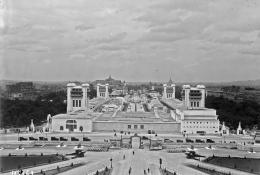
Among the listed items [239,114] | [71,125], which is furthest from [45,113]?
[239,114]

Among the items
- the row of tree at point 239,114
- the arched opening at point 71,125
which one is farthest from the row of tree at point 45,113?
the arched opening at point 71,125

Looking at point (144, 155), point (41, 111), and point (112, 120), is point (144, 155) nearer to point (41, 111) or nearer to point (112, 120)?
point (112, 120)

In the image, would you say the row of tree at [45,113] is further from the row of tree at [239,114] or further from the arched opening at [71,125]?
the arched opening at [71,125]

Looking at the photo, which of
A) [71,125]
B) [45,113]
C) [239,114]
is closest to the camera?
[71,125]

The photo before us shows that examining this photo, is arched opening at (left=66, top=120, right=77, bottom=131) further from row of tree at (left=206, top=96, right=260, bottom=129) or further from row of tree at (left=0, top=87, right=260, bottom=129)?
row of tree at (left=206, top=96, right=260, bottom=129)

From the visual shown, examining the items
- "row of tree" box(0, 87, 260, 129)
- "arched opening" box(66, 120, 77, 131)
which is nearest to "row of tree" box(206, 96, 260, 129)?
"row of tree" box(0, 87, 260, 129)

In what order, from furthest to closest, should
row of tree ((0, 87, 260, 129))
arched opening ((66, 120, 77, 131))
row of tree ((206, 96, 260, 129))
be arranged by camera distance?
row of tree ((206, 96, 260, 129))
row of tree ((0, 87, 260, 129))
arched opening ((66, 120, 77, 131))

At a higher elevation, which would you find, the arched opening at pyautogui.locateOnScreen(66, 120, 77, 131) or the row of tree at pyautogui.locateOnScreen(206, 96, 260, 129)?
the row of tree at pyautogui.locateOnScreen(206, 96, 260, 129)

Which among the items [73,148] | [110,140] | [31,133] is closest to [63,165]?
[73,148]

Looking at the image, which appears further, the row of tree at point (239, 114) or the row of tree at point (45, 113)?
the row of tree at point (239, 114)

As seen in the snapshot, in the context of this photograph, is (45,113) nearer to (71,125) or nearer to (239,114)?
(71,125)

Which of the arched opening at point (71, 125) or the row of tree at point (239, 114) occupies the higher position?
the row of tree at point (239, 114)
